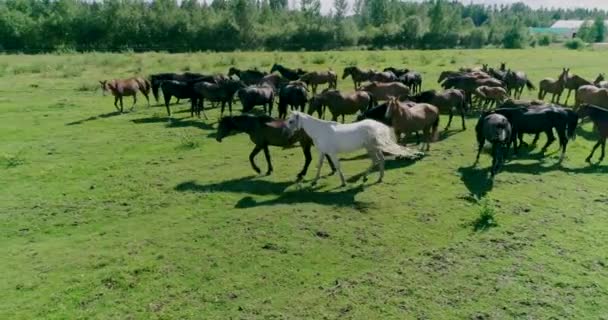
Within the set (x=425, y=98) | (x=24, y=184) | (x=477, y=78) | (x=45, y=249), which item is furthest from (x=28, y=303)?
(x=477, y=78)

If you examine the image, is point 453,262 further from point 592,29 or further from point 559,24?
point 559,24

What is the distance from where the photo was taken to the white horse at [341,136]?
10469 millimetres

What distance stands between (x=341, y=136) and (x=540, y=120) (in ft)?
19.8

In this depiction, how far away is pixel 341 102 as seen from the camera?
15.8 m

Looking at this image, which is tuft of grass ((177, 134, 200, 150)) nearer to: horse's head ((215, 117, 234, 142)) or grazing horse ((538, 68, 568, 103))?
horse's head ((215, 117, 234, 142))

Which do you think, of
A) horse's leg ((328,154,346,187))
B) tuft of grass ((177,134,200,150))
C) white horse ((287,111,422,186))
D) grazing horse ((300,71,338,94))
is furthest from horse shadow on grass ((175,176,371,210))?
grazing horse ((300,71,338,94))

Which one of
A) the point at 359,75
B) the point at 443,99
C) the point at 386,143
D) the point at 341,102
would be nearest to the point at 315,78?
the point at 359,75

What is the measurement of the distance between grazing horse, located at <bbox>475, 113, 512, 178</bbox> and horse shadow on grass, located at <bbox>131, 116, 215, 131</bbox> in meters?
9.65

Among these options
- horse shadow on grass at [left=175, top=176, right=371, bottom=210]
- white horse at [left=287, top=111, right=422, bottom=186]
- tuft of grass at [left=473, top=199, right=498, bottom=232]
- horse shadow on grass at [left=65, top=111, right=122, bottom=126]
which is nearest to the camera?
tuft of grass at [left=473, top=199, right=498, bottom=232]

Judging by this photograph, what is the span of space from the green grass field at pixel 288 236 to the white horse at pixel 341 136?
Answer: 2.98 ft

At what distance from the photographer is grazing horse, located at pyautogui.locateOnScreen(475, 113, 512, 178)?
36.2ft

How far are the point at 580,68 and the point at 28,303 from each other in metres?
38.1

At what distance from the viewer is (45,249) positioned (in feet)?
26.2

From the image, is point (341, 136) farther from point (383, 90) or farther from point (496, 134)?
point (383, 90)
